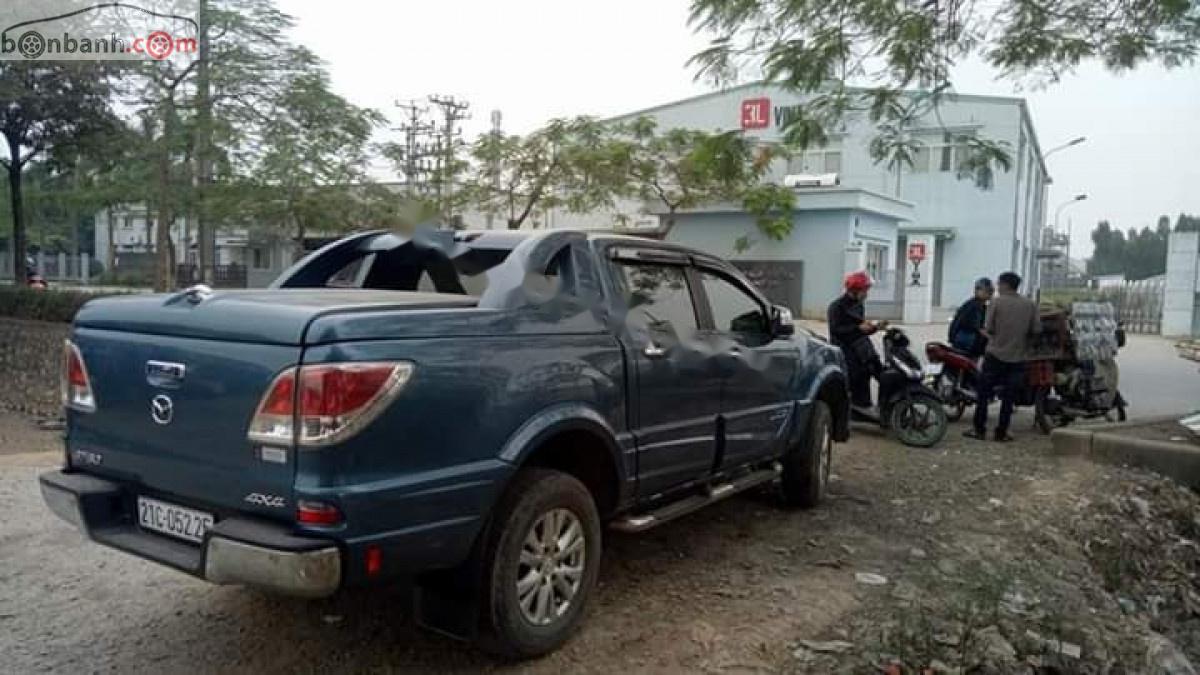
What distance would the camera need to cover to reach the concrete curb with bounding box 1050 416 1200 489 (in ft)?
23.9

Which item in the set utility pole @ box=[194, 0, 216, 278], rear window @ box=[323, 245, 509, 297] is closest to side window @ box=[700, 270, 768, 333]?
rear window @ box=[323, 245, 509, 297]

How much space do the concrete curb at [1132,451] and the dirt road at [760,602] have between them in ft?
3.71

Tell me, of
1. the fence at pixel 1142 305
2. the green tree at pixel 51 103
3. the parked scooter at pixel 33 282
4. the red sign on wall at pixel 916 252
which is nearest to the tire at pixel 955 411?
the green tree at pixel 51 103

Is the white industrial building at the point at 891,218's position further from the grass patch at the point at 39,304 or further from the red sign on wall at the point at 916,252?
the grass patch at the point at 39,304

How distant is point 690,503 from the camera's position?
439 cm

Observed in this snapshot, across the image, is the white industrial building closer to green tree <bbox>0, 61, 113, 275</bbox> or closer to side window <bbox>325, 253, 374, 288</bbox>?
green tree <bbox>0, 61, 113, 275</bbox>

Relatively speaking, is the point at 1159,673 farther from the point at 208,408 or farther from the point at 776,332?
the point at 208,408

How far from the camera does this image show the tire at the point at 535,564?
10.4 feet

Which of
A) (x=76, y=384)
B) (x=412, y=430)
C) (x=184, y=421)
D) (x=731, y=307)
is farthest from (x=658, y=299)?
(x=76, y=384)

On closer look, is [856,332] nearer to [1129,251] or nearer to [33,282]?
[33,282]

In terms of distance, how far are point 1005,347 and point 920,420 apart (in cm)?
121

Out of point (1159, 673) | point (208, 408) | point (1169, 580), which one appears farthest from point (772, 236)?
point (208, 408)

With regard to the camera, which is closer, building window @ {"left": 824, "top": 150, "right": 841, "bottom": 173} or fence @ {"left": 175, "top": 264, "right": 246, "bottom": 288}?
fence @ {"left": 175, "top": 264, "right": 246, "bottom": 288}

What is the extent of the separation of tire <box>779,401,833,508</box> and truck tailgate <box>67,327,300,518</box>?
145 inches
